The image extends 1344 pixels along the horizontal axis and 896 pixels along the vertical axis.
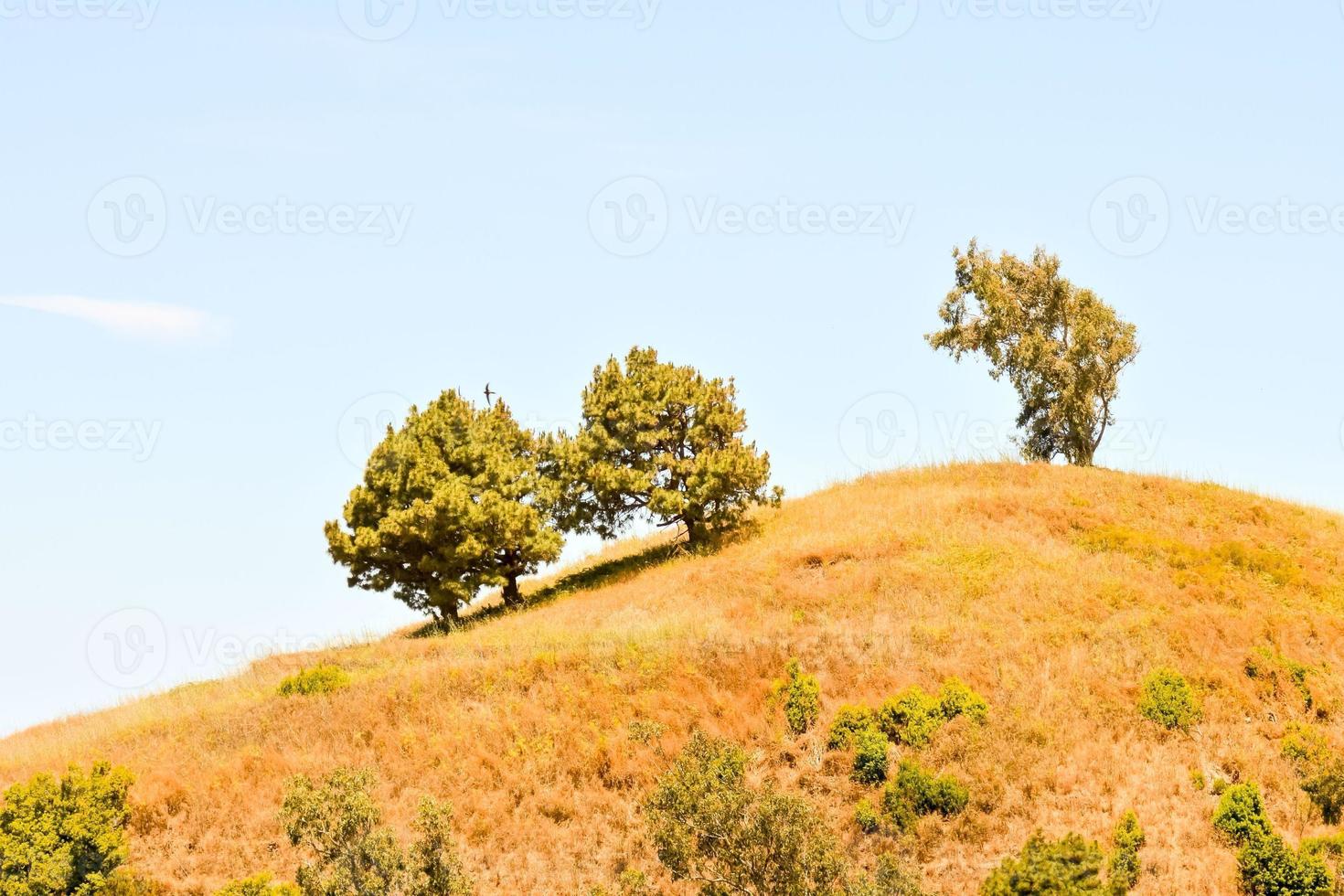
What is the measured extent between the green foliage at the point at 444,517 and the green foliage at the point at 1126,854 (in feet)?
86.6

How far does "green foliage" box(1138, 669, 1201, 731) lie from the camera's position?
29.1 meters

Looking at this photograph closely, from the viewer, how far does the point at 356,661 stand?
3988 cm

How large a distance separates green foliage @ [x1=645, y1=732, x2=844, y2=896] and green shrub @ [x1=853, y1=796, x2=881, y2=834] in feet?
17.0

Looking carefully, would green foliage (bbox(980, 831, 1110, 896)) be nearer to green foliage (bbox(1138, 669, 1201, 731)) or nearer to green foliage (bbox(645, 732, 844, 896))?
green foliage (bbox(645, 732, 844, 896))

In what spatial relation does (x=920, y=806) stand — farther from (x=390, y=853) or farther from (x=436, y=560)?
(x=436, y=560)

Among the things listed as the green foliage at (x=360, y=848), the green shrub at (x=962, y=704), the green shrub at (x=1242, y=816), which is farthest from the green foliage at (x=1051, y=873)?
the green foliage at (x=360, y=848)

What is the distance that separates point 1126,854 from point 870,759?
5.77m

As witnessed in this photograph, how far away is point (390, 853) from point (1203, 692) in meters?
20.4

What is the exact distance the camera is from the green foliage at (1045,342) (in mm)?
53500

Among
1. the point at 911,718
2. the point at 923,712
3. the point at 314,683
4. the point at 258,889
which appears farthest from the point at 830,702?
the point at 314,683

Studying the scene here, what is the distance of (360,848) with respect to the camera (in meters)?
21.6

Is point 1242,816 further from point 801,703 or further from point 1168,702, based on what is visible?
point 801,703

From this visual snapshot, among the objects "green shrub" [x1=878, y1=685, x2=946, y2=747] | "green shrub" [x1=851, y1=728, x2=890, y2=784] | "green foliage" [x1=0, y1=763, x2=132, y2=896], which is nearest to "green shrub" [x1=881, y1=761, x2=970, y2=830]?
"green shrub" [x1=851, y1=728, x2=890, y2=784]

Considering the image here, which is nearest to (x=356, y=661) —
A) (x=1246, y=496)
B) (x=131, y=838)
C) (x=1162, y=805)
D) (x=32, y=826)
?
(x=131, y=838)
